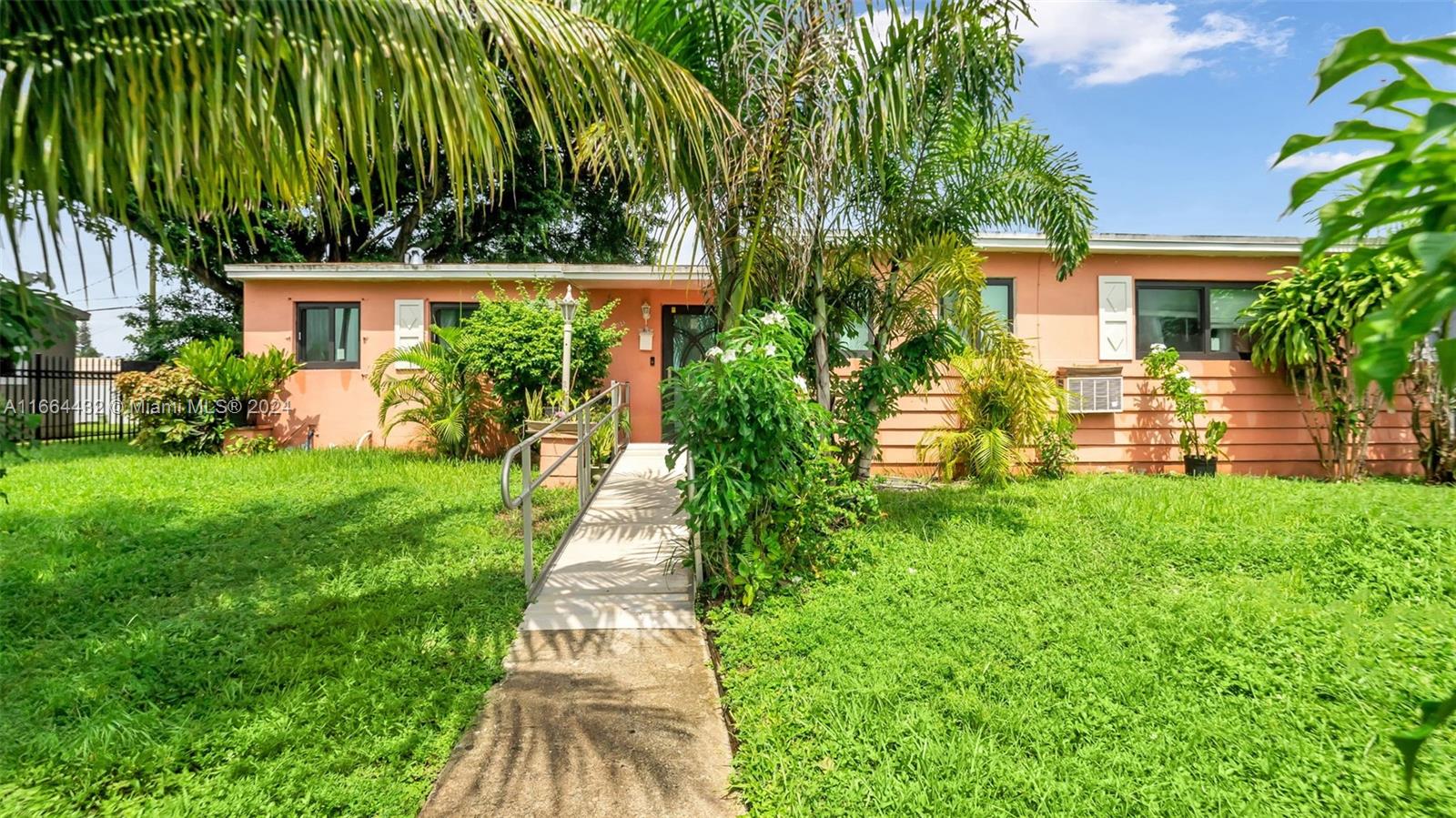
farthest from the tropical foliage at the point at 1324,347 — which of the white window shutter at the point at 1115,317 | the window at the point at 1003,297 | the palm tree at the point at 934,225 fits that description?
the palm tree at the point at 934,225

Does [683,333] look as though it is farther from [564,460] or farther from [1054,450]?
[1054,450]

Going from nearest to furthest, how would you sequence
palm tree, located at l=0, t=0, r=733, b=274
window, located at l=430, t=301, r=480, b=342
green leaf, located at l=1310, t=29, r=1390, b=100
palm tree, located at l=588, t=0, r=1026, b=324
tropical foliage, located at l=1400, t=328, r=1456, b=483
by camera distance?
1. green leaf, located at l=1310, t=29, r=1390, b=100
2. palm tree, located at l=0, t=0, r=733, b=274
3. palm tree, located at l=588, t=0, r=1026, b=324
4. tropical foliage, located at l=1400, t=328, r=1456, b=483
5. window, located at l=430, t=301, r=480, b=342

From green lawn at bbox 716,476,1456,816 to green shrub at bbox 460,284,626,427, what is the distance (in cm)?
454

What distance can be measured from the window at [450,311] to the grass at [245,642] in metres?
3.40

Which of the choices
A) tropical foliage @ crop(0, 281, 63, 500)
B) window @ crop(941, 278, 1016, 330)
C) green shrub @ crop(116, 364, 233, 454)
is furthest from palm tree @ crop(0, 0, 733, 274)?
green shrub @ crop(116, 364, 233, 454)

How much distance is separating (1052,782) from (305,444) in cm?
1002

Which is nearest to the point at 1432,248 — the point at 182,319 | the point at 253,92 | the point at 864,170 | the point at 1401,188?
the point at 1401,188

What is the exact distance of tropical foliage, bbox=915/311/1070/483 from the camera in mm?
6828

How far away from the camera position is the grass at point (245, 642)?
2439 mm

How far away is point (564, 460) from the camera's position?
243 inches

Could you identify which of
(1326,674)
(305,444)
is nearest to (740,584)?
(1326,674)

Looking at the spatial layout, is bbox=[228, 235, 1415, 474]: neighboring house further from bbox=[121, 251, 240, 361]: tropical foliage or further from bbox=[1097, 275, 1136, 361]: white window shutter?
bbox=[121, 251, 240, 361]: tropical foliage

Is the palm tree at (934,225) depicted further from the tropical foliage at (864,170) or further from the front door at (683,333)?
the front door at (683,333)

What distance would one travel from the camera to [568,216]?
650 inches
